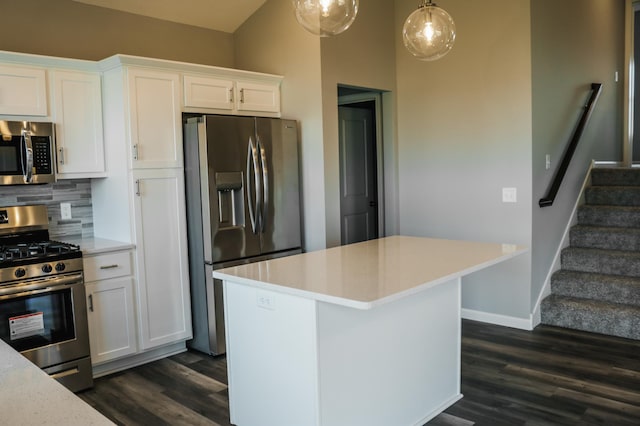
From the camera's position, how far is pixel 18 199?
364 centimetres

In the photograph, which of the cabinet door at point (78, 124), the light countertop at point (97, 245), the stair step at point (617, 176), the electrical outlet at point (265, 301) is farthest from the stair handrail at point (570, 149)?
the cabinet door at point (78, 124)

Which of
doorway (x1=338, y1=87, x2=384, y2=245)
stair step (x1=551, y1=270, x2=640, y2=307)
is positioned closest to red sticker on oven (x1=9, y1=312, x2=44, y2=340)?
doorway (x1=338, y1=87, x2=384, y2=245)

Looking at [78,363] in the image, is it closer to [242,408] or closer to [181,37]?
[242,408]

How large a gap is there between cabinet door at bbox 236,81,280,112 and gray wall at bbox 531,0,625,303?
82.4 inches

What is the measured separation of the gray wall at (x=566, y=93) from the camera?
429 cm

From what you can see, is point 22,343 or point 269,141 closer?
point 22,343

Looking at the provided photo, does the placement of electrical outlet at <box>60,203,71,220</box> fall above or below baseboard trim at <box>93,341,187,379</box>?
above

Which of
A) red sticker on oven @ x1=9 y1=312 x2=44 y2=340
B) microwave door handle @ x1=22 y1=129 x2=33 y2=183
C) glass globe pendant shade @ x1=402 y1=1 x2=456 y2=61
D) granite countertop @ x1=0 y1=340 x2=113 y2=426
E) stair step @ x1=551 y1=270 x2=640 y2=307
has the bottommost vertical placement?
stair step @ x1=551 y1=270 x2=640 y2=307

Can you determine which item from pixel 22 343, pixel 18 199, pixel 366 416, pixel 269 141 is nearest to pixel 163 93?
pixel 269 141

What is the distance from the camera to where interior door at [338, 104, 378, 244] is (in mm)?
5480

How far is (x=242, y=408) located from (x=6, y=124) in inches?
90.4

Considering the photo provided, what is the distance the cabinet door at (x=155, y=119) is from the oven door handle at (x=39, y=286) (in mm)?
847

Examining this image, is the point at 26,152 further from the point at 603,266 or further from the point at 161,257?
the point at 603,266

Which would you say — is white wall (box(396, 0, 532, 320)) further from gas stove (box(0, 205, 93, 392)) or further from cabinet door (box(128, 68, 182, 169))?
gas stove (box(0, 205, 93, 392))
